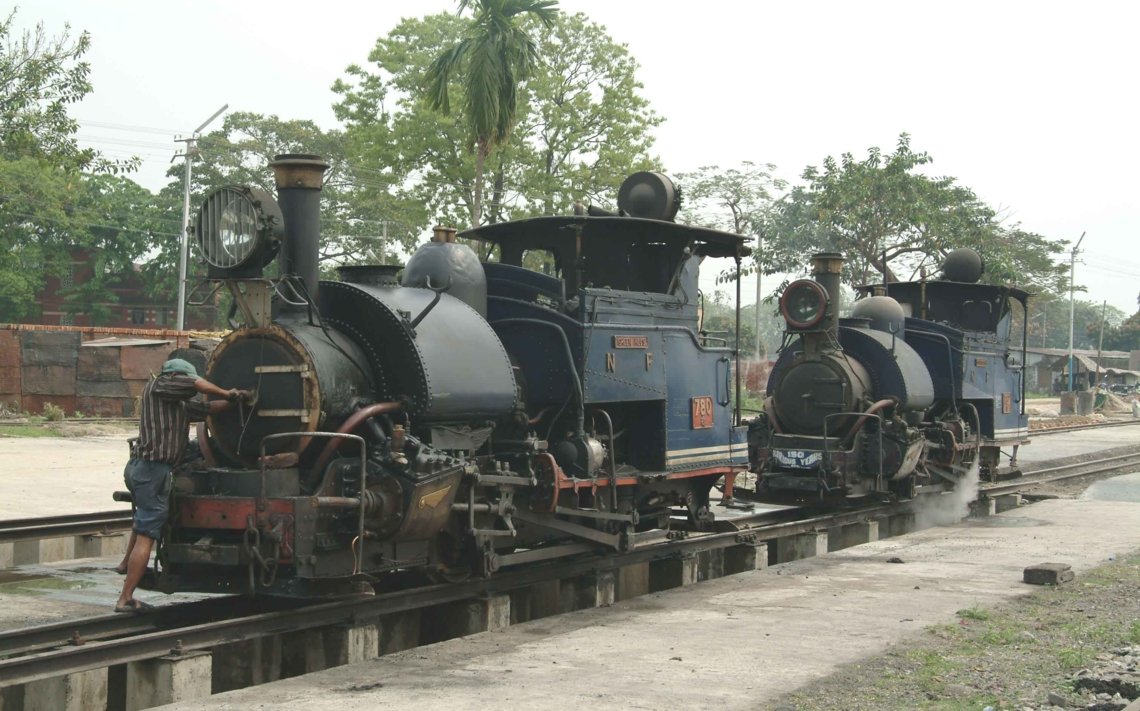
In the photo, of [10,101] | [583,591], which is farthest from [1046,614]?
[10,101]

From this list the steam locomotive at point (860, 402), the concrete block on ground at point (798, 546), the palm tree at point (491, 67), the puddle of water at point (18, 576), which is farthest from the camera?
the palm tree at point (491, 67)

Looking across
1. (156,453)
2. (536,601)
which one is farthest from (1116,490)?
(156,453)

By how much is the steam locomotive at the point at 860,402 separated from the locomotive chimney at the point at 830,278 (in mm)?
13

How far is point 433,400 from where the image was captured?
812 cm

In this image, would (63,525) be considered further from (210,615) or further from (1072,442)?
(1072,442)

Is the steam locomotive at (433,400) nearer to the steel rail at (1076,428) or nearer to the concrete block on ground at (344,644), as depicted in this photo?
the concrete block on ground at (344,644)

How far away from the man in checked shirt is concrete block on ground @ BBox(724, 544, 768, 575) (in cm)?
603

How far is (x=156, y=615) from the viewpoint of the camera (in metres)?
7.92

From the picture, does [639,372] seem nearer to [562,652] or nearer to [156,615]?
[562,652]

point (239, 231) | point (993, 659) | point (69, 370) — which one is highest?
point (239, 231)

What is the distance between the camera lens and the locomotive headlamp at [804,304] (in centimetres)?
1524

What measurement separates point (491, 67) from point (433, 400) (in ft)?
45.4

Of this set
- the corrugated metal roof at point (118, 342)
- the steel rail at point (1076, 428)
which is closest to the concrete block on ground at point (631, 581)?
the corrugated metal roof at point (118, 342)

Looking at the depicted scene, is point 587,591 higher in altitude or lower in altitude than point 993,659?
lower
